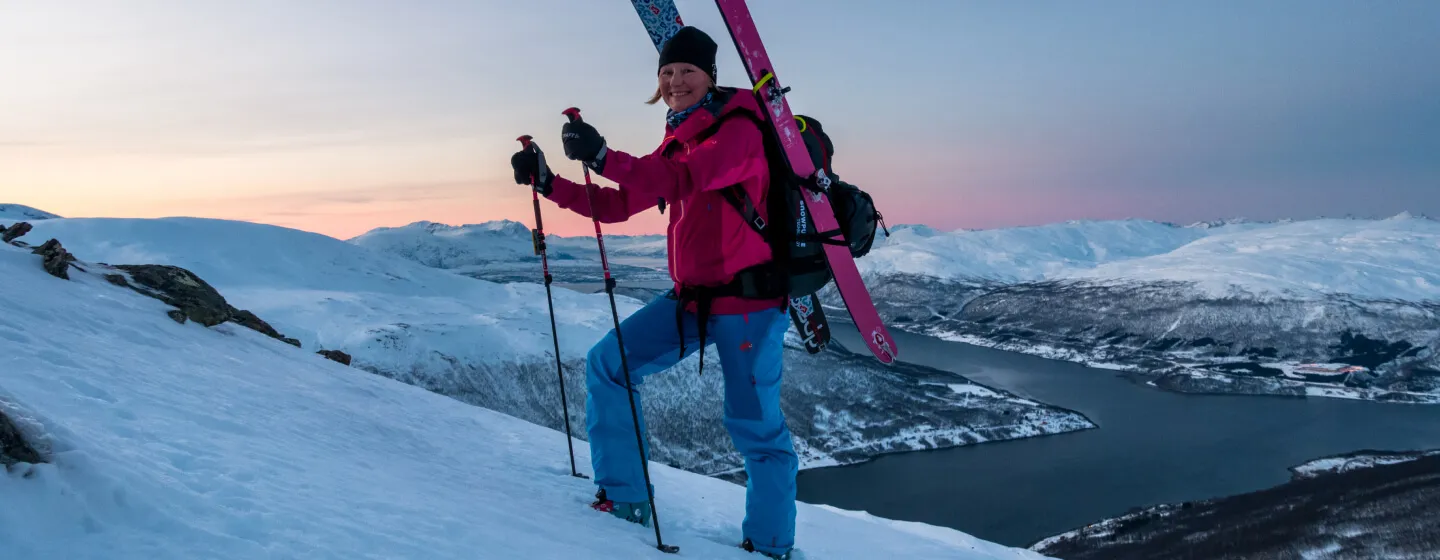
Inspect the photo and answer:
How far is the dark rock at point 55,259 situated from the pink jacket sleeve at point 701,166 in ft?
34.0

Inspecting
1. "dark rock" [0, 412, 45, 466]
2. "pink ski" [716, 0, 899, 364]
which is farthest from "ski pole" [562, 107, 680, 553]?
"dark rock" [0, 412, 45, 466]

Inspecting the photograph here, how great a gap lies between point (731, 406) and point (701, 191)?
1640mm

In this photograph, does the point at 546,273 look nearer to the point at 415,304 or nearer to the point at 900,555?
the point at 900,555

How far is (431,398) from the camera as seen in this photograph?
962cm

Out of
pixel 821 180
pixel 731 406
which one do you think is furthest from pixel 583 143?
pixel 731 406

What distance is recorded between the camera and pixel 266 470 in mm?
4199

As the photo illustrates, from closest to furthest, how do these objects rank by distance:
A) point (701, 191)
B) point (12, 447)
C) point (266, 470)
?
point (12, 447) → point (266, 470) → point (701, 191)

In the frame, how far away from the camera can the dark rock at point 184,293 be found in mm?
10188

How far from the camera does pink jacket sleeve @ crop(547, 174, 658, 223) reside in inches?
205

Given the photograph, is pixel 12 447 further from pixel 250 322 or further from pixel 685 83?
pixel 250 322

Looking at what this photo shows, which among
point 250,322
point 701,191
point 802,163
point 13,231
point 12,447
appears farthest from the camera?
point 13,231

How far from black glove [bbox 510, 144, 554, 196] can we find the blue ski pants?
48.2 inches

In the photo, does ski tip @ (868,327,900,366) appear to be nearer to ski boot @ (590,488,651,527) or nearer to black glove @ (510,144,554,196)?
ski boot @ (590,488,651,527)

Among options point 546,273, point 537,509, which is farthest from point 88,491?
point 546,273
